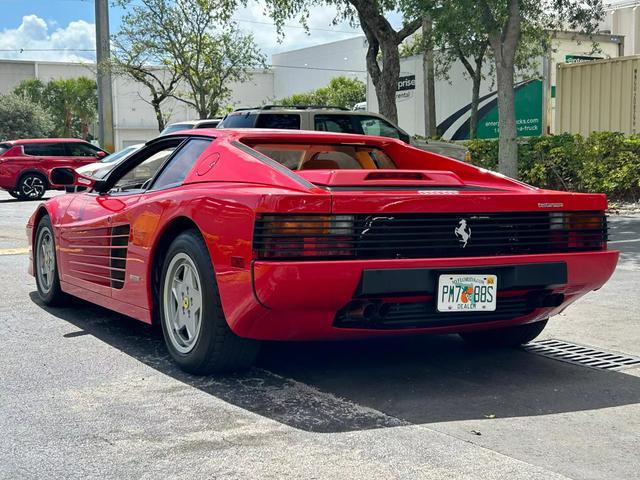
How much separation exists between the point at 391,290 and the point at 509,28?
1309 cm

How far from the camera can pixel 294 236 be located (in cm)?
426

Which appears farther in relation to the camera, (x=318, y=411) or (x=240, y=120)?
(x=240, y=120)

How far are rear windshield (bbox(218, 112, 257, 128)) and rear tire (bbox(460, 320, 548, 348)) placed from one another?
7515mm

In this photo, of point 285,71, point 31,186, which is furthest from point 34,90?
point 31,186

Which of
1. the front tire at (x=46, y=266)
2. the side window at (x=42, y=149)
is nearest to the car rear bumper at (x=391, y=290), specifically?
the front tire at (x=46, y=266)

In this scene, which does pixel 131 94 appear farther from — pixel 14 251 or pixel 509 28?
pixel 14 251

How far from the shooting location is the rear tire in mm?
5582

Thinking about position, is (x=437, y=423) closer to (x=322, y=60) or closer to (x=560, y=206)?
(x=560, y=206)

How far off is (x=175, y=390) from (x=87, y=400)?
1.47 feet

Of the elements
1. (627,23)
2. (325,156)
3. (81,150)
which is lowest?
(325,156)

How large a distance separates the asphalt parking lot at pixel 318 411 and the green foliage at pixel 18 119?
5122 centimetres

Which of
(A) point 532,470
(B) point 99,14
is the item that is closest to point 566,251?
(A) point 532,470

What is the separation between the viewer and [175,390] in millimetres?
4633

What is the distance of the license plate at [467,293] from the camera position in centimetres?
457
